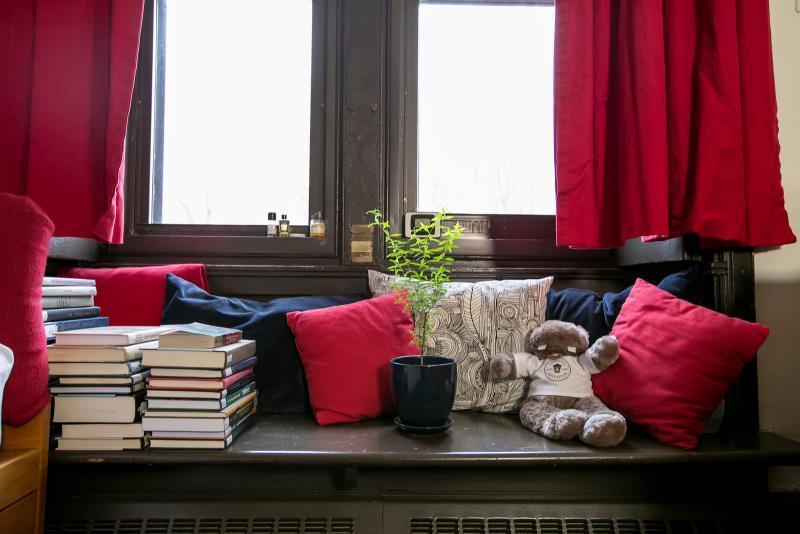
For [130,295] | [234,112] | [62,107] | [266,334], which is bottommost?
[266,334]

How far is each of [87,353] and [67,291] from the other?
0.80ft

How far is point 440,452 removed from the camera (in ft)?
3.69

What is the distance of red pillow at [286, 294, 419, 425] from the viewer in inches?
52.9

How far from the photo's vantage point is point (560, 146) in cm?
153

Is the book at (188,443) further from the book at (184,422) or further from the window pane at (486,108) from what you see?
the window pane at (486,108)

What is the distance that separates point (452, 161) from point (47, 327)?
1.35 metres

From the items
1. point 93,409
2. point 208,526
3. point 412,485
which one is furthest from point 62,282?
point 412,485

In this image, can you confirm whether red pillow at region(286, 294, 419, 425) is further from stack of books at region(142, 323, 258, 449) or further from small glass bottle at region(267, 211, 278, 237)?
small glass bottle at region(267, 211, 278, 237)

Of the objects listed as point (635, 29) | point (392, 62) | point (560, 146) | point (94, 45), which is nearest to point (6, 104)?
point (94, 45)

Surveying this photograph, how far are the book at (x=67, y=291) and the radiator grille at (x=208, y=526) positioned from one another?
544 millimetres

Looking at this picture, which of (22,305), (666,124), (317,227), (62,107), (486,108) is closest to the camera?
(22,305)

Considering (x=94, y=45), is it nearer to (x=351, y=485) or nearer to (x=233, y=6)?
(x=233, y=6)

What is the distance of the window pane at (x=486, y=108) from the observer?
6.20ft

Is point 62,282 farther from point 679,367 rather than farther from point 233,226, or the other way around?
point 679,367
